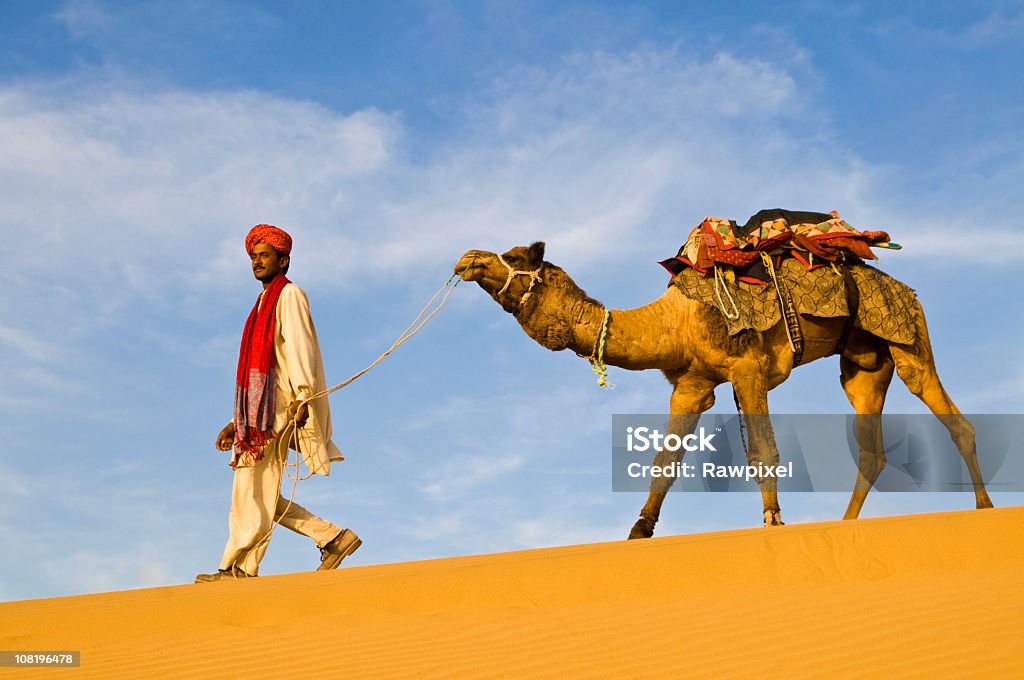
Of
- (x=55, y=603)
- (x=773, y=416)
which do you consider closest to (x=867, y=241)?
(x=773, y=416)

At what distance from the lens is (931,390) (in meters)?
11.0

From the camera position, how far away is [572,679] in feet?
21.7

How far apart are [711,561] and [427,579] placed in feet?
5.77

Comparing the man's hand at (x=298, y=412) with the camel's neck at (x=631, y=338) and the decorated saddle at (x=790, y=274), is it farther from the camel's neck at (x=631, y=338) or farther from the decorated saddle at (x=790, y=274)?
the decorated saddle at (x=790, y=274)

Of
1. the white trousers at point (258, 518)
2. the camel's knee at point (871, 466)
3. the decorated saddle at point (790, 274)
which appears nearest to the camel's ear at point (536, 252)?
the decorated saddle at point (790, 274)

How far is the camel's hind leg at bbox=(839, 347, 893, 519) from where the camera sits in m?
11.4

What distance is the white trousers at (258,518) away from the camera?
918cm

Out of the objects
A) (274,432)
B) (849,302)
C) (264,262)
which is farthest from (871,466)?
(264,262)

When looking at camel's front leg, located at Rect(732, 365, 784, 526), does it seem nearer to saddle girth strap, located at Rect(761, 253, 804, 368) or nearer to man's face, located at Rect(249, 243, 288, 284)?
saddle girth strap, located at Rect(761, 253, 804, 368)

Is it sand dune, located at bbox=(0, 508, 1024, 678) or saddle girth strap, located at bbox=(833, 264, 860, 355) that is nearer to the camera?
sand dune, located at bbox=(0, 508, 1024, 678)

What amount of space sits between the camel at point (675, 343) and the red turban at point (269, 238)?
1.32 meters

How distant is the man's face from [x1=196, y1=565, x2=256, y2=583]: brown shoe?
2159 mm

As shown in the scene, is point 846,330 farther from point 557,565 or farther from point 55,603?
point 55,603

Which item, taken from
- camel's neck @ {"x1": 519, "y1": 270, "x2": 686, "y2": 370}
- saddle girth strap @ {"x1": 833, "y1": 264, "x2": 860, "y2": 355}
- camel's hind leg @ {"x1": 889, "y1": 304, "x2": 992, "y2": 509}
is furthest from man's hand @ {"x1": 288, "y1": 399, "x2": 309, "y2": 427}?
camel's hind leg @ {"x1": 889, "y1": 304, "x2": 992, "y2": 509}
